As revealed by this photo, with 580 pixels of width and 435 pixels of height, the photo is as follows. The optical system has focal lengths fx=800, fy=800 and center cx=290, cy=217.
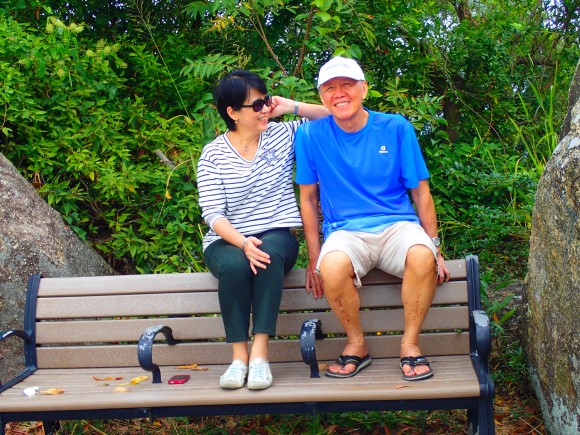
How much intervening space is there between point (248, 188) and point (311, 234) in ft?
1.24

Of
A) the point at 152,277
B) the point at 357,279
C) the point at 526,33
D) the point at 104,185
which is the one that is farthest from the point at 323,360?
the point at 526,33

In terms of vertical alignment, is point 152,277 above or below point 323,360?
above

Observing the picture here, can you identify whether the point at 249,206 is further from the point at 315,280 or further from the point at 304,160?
the point at 315,280

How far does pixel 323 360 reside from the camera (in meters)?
3.91

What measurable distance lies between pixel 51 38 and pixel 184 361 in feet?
8.25

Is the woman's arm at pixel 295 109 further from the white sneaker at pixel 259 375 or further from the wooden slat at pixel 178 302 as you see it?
the white sneaker at pixel 259 375

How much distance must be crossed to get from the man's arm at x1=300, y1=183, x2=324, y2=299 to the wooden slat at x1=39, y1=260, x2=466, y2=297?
3.4 inches

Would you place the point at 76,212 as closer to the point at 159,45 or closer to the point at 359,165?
the point at 159,45

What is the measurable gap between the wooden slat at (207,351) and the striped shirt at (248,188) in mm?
537

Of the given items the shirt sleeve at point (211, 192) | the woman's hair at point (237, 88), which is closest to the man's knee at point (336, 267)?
the shirt sleeve at point (211, 192)

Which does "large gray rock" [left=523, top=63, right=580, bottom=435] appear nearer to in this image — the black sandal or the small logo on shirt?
the black sandal

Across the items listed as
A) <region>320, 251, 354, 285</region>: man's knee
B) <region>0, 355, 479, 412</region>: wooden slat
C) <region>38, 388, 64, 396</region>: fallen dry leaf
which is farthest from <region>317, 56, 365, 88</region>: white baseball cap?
<region>38, 388, 64, 396</region>: fallen dry leaf

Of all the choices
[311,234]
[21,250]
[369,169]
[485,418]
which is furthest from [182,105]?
[485,418]

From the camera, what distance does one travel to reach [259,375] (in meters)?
3.39
